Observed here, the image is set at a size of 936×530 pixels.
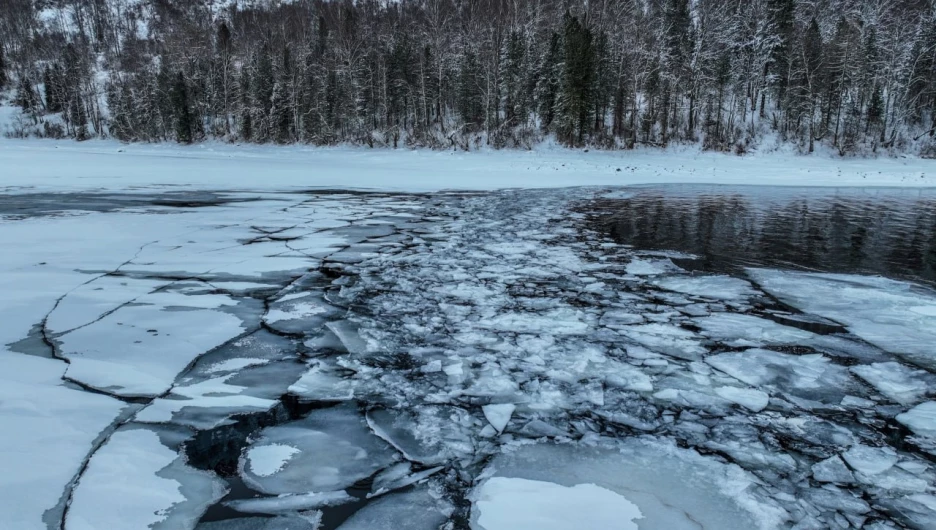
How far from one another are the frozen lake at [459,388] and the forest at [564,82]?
86.7ft

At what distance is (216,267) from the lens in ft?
14.7

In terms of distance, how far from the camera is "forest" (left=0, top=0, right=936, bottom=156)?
30.2 m

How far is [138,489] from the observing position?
158 cm

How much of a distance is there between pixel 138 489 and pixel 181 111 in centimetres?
4572

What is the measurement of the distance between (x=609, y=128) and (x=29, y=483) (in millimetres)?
35564

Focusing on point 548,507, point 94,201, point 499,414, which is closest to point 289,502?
point 548,507

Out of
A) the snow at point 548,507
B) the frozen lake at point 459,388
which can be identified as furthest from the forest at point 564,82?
the snow at point 548,507

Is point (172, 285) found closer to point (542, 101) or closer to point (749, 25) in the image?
point (542, 101)

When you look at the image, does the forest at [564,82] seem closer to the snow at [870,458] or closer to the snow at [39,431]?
the snow at [39,431]

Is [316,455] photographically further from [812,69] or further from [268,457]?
[812,69]

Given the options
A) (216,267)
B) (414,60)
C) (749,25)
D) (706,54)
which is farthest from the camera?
(414,60)

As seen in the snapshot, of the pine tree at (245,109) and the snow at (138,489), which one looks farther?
the pine tree at (245,109)

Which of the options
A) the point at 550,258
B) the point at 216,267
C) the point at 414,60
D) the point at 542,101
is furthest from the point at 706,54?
the point at 216,267

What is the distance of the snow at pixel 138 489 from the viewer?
4.75 ft
